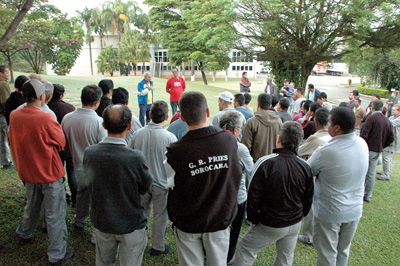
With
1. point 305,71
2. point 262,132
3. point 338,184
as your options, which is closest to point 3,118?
point 262,132

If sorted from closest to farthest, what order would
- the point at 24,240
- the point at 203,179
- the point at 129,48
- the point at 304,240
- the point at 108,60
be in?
1. the point at 203,179
2. the point at 24,240
3. the point at 304,240
4. the point at 129,48
5. the point at 108,60

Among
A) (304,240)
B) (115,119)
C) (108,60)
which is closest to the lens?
(115,119)

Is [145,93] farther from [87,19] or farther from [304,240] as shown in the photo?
[87,19]

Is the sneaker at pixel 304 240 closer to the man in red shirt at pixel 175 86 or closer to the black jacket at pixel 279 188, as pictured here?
the black jacket at pixel 279 188

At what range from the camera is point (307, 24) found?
54.9 ft

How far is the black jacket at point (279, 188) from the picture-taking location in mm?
2445

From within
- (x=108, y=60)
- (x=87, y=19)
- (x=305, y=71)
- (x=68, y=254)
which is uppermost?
(x=87, y=19)

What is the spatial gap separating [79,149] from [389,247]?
14.4ft

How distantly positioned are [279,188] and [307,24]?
55.6 feet

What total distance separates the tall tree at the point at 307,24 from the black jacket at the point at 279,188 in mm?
14900

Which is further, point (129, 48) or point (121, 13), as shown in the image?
point (121, 13)

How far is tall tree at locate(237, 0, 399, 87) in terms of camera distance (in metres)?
14.9

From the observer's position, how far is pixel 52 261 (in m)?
3.01

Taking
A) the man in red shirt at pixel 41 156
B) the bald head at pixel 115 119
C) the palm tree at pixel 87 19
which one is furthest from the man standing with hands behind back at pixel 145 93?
the palm tree at pixel 87 19
